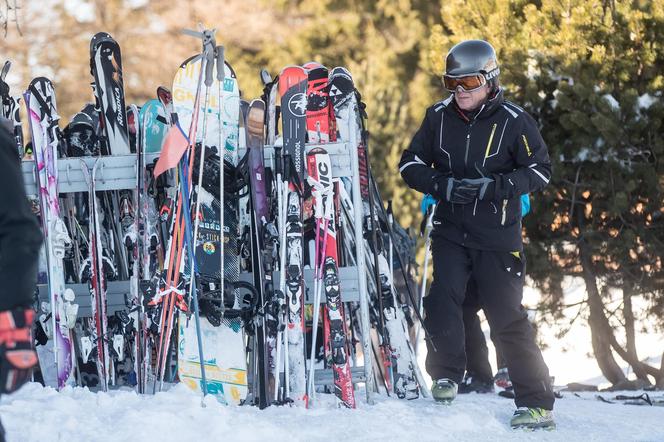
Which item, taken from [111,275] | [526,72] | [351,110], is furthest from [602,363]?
[111,275]

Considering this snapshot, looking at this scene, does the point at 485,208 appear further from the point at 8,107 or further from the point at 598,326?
the point at 598,326

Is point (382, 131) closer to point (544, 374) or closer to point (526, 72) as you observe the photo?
point (526, 72)

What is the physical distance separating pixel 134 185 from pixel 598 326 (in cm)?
446

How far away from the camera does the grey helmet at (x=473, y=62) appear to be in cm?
471

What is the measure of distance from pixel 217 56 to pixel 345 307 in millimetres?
1580

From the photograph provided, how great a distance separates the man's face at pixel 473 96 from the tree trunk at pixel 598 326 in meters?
3.15

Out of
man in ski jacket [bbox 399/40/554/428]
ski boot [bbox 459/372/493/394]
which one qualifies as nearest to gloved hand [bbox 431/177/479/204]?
man in ski jacket [bbox 399/40/554/428]

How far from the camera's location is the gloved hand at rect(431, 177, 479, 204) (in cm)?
460

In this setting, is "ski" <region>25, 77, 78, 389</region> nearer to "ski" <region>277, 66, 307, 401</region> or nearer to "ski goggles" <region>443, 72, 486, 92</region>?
"ski" <region>277, 66, 307, 401</region>

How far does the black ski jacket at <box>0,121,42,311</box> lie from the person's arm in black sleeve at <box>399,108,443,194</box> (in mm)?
2524

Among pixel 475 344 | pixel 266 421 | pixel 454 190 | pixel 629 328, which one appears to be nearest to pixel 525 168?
pixel 454 190

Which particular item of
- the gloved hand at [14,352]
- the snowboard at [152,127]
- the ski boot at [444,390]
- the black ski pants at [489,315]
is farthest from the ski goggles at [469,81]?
the gloved hand at [14,352]

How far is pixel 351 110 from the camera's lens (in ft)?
17.2

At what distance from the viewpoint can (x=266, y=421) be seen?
427cm
